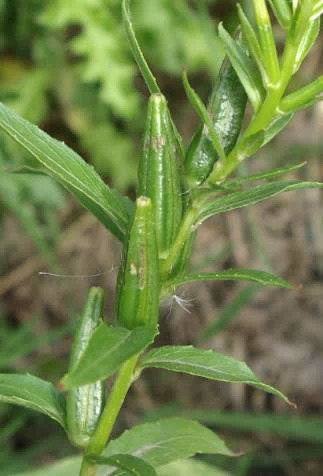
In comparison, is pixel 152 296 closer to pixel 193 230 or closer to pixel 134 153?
pixel 193 230

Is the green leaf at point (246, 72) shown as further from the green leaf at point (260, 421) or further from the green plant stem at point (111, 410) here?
the green leaf at point (260, 421)

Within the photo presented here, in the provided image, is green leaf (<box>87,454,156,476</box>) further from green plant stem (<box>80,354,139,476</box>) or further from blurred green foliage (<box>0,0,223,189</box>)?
blurred green foliage (<box>0,0,223,189</box>)

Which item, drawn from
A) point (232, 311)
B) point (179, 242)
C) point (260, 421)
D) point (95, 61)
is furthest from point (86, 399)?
point (95, 61)

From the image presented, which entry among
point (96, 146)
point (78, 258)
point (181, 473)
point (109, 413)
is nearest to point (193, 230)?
point (109, 413)

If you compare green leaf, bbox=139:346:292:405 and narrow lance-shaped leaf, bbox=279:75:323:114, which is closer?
narrow lance-shaped leaf, bbox=279:75:323:114

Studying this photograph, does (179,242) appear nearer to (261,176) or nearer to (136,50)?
(261,176)

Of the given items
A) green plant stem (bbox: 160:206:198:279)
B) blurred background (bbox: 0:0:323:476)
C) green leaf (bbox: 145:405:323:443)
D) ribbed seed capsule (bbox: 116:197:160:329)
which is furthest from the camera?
blurred background (bbox: 0:0:323:476)

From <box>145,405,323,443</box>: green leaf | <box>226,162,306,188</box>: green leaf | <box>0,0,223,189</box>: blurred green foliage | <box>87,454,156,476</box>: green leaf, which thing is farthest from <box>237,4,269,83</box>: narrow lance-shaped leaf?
<box>0,0,223,189</box>: blurred green foliage
